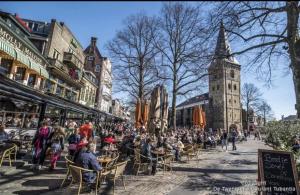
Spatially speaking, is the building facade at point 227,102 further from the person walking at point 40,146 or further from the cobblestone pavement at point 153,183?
the person walking at point 40,146

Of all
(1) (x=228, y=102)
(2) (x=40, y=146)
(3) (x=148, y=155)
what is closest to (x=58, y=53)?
(2) (x=40, y=146)

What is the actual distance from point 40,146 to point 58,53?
17.6 meters

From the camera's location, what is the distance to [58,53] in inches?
898

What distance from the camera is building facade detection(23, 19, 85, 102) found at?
816 inches

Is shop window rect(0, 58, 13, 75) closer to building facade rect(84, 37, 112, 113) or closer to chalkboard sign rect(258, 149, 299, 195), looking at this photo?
chalkboard sign rect(258, 149, 299, 195)

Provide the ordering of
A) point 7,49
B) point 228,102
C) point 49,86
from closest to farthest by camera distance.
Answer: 1. point 7,49
2. point 49,86
3. point 228,102

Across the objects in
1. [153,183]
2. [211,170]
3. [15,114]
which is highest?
[15,114]

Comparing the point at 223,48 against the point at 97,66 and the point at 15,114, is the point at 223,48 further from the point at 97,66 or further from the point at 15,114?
the point at 97,66

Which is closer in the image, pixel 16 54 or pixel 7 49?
pixel 7 49

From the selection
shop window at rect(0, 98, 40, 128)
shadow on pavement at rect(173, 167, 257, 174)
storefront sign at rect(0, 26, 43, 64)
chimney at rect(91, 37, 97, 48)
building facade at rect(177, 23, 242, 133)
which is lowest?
shadow on pavement at rect(173, 167, 257, 174)

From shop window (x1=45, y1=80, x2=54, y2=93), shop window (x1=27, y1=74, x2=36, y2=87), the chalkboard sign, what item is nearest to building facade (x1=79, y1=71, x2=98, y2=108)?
shop window (x1=45, y1=80, x2=54, y2=93)

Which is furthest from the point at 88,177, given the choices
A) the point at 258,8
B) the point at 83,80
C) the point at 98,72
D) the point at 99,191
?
the point at 98,72

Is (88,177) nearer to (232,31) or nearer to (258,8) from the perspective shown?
(232,31)

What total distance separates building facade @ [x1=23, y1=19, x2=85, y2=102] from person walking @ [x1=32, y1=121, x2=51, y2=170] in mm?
13424
